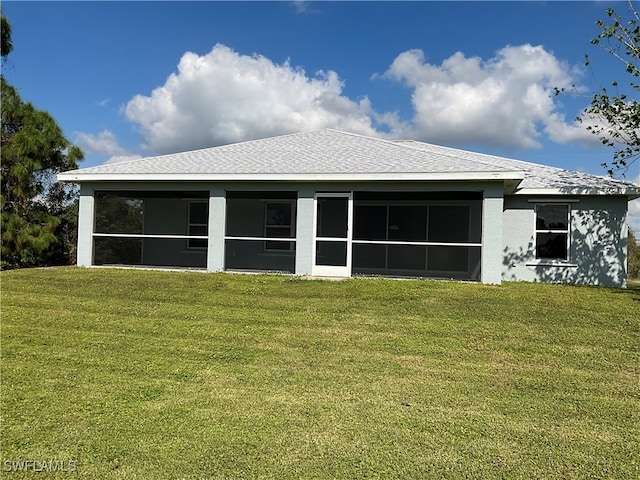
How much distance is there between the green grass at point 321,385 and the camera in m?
3.51

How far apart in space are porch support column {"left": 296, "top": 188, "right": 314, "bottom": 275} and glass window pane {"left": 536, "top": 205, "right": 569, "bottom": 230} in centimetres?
635

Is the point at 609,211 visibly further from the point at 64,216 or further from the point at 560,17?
the point at 64,216

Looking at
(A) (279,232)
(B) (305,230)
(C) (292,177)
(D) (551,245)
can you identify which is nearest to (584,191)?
(D) (551,245)

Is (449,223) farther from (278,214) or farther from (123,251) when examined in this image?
(123,251)

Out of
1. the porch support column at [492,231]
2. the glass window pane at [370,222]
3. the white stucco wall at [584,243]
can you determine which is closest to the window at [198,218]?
the glass window pane at [370,222]

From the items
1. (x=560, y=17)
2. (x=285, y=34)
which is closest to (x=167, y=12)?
(x=285, y=34)

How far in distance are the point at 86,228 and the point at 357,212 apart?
8.18 metres

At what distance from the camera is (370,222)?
15562 mm

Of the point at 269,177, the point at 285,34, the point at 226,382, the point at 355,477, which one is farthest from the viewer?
the point at 285,34

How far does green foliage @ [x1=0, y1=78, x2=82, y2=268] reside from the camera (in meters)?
15.3

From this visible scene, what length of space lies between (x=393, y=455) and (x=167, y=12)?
12.9 m

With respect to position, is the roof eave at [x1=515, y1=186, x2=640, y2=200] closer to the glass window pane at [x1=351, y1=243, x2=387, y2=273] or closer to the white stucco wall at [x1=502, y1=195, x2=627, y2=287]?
the white stucco wall at [x1=502, y1=195, x2=627, y2=287]

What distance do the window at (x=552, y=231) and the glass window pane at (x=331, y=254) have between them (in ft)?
17.8

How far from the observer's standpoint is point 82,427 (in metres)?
3.91
